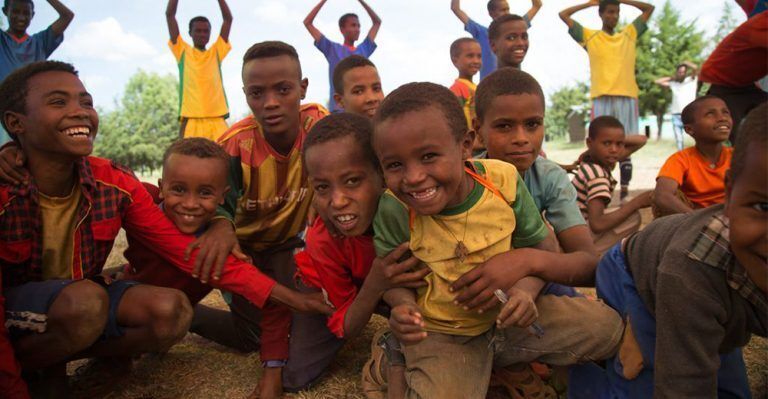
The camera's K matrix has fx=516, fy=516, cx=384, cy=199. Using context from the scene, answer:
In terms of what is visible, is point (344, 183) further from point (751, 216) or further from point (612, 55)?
point (612, 55)

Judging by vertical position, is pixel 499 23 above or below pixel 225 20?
below

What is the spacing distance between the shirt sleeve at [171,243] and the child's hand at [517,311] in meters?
1.09

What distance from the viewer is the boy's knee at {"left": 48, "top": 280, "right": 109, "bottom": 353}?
6.61 ft

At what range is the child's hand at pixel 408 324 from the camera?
171 cm

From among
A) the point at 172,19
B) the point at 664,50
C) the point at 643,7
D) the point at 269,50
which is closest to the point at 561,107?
the point at 664,50

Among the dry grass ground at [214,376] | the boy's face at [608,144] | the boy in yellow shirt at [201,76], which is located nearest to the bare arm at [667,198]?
the boy's face at [608,144]

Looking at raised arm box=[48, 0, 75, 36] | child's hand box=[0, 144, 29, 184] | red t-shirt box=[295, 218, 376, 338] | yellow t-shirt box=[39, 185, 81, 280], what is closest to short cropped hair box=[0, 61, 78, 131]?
child's hand box=[0, 144, 29, 184]

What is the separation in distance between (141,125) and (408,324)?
1236 inches

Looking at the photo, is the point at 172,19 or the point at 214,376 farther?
the point at 172,19

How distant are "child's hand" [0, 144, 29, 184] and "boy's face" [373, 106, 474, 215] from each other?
149 centimetres

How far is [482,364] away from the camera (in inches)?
75.8

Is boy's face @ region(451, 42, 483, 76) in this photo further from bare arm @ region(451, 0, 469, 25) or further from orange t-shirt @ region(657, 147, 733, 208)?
orange t-shirt @ region(657, 147, 733, 208)

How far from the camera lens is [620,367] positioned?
1.81m

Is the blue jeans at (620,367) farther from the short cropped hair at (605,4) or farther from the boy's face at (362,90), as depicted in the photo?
the short cropped hair at (605,4)
